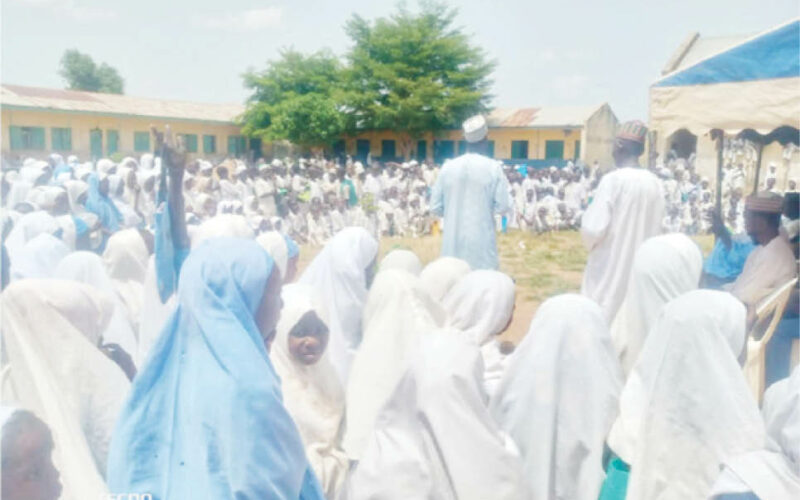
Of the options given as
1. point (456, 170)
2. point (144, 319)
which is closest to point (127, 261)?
point (144, 319)

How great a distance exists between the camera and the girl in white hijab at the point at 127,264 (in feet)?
14.6

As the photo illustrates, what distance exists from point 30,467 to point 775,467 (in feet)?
5.70

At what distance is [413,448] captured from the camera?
7.83 feet

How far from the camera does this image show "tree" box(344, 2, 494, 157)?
112 ft

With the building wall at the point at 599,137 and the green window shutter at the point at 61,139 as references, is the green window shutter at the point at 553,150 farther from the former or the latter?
the green window shutter at the point at 61,139

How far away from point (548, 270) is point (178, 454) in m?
10.7

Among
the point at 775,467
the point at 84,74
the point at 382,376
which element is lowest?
the point at 382,376

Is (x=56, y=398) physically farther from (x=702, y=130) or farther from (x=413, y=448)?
(x=702, y=130)

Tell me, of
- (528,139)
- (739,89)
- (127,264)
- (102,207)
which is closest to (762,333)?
(739,89)

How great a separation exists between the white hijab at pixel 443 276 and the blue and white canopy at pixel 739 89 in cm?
141

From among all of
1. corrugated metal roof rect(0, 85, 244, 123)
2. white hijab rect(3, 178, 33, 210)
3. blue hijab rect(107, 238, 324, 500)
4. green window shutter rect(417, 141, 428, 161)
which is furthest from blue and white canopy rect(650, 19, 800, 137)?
green window shutter rect(417, 141, 428, 161)

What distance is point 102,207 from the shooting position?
25.8ft

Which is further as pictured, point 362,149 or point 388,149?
point 362,149

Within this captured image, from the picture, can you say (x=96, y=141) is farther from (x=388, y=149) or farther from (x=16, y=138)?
(x=388, y=149)
